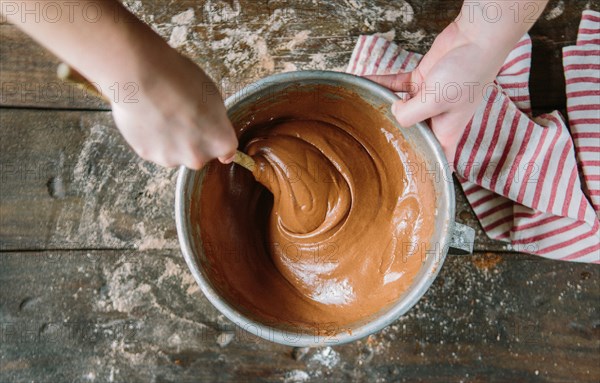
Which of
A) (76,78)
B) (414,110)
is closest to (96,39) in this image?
(76,78)

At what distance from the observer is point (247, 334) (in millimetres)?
973

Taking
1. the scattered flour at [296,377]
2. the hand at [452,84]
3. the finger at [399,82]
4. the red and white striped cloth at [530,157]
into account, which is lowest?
the scattered flour at [296,377]

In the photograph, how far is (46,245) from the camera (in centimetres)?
98

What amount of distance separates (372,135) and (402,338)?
1.40ft

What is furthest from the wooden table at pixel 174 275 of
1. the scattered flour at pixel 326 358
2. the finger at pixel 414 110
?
the finger at pixel 414 110

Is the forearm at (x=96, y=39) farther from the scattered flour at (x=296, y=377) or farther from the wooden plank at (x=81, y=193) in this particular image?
the scattered flour at (x=296, y=377)

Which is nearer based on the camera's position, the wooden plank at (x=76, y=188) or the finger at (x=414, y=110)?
the finger at (x=414, y=110)

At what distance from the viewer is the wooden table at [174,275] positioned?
3.20 ft

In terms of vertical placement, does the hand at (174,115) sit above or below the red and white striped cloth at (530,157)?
above

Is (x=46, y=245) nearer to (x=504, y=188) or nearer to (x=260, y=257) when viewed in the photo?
(x=260, y=257)

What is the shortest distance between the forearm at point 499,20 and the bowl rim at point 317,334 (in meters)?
0.18

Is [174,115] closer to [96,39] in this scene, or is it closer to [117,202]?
[96,39]

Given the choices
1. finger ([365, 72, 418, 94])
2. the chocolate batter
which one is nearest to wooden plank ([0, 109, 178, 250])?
the chocolate batter

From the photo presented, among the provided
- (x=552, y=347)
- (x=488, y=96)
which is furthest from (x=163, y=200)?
(x=552, y=347)
